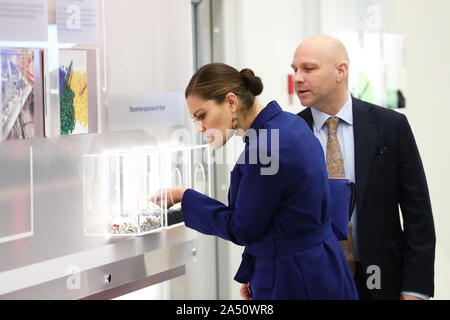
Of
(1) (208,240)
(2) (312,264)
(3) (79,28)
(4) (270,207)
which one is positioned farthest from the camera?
(1) (208,240)

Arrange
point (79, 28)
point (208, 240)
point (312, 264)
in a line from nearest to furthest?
point (312, 264)
point (79, 28)
point (208, 240)

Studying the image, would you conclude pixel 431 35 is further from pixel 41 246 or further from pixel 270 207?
pixel 41 246

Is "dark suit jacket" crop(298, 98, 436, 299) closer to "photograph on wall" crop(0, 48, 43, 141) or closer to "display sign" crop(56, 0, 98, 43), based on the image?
"display sign" crop(56, 0, 98, 43)

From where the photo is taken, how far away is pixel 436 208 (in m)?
3.48

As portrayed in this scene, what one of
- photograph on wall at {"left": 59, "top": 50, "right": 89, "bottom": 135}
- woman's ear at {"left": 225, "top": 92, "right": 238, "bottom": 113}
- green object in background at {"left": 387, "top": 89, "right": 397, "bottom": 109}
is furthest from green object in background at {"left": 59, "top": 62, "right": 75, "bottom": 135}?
green object in background at {"left": 387, "top": 89, "right": 397, "bottom": 109}

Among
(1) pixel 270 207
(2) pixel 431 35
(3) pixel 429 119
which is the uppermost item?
(2) pixel 431 35

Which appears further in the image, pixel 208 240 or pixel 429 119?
pixel 429 119

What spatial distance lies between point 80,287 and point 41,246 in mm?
196

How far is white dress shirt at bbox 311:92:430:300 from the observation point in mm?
1974

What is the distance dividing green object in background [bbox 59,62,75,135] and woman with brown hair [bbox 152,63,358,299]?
1.18ft

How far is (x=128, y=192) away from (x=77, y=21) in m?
0.55

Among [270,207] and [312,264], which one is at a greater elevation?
[270,207]

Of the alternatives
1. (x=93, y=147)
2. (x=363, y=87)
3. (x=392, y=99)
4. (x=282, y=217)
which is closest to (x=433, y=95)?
(x=392, y=99)
